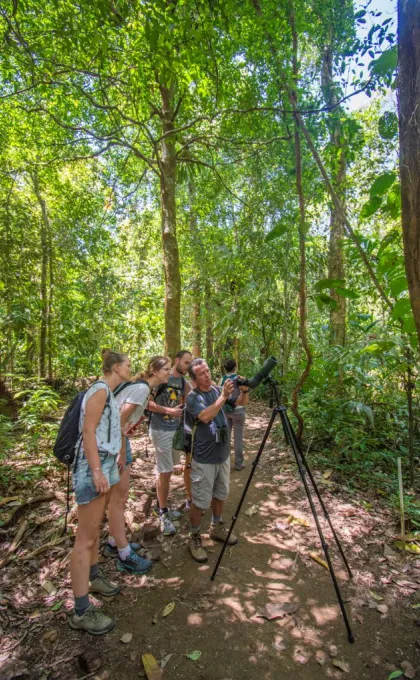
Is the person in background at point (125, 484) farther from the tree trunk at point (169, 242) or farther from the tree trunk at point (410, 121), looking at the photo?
the tree trunk at point (169, 242)

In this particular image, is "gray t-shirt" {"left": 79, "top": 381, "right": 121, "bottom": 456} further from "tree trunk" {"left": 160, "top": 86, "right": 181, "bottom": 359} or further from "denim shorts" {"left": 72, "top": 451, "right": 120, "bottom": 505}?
"tree trunk" {"left": 160, "top": 86, "right": 181, "bottom": 359}

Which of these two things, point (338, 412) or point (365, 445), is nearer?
point (365, 445)

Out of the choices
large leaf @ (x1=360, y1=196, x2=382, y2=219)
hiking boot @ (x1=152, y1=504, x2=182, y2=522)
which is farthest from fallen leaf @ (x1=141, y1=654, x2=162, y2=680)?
large leaf @ (x1=360, y1=196, x2=382, y2=219)

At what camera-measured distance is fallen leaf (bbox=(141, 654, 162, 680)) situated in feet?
6.93

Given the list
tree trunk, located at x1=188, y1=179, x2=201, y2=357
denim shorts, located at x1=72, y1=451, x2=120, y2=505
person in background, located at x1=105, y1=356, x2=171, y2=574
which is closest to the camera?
denim shorts, located at x1=72, y1=451, x2=120, y2=505

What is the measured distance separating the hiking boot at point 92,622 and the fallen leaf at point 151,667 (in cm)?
35

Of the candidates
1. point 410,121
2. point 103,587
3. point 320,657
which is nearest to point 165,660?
point 103,587

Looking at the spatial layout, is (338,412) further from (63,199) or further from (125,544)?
(63,199)

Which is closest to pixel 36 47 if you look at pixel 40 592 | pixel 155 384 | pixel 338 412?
pixel 155 384

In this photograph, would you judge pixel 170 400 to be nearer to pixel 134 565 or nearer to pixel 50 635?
pixel 134 565

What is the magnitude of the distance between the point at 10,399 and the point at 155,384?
5.28 meters

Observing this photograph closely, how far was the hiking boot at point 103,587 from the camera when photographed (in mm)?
2770

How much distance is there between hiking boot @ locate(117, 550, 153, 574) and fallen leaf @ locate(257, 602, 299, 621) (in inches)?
43.2

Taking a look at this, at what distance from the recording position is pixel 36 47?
4691 millimetres
